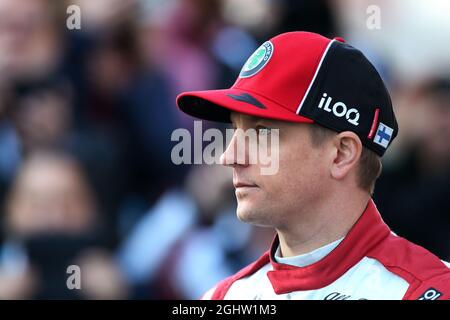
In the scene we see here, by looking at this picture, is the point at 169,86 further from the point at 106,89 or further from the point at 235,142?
the point at 235,142

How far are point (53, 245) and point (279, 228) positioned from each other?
2.29 meters

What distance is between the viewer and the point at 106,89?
21.9 feet

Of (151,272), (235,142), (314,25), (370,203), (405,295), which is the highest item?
(314,25)

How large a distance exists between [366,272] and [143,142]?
10.8 feet

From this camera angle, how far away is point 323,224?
330cm

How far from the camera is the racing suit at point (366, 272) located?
3.10 metres

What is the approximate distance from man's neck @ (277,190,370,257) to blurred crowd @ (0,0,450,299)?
207 centimetres

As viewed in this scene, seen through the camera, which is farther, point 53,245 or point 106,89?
point 106,89

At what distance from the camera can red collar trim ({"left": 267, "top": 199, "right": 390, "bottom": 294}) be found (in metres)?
3.22
